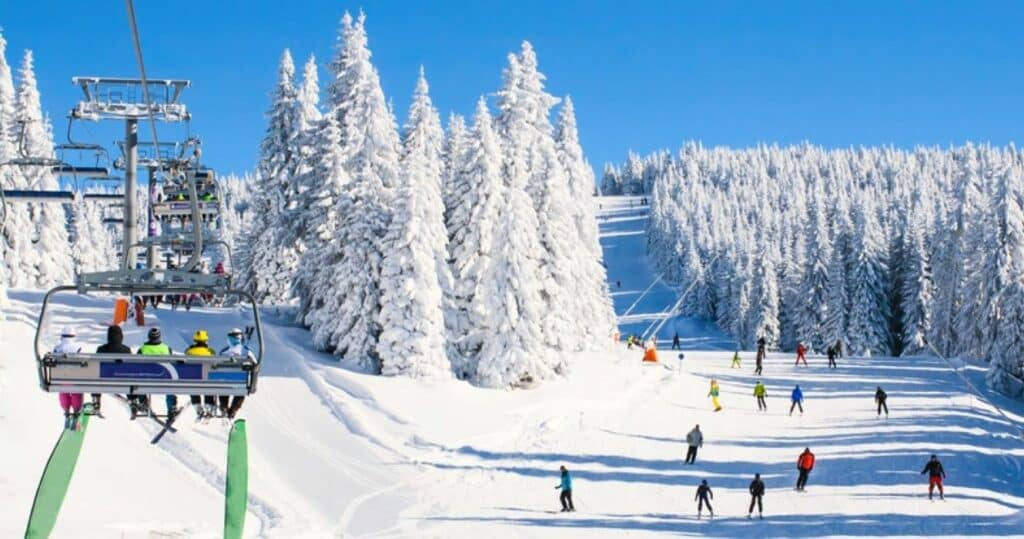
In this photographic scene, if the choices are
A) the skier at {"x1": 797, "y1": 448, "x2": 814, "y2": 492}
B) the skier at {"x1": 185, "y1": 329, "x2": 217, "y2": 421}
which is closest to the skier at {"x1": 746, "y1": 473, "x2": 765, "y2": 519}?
the skier at {"x1": 797, "y1": 448, "x2": 814, "y2": 492}

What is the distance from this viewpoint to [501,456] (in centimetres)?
3519

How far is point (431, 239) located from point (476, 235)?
3478 mm

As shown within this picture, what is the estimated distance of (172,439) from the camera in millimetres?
31062

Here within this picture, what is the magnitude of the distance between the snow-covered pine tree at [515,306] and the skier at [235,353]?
27.8 metres

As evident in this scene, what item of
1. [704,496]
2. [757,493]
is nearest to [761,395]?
[757,493]

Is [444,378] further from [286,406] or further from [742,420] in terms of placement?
[742,420]

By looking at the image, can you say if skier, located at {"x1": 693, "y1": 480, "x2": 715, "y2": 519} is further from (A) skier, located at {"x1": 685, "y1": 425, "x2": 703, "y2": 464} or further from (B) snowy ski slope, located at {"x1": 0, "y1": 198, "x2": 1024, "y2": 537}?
(A) skier, located at {"x1": 685, "y1": 425, "x2": 703, "y2": 464}

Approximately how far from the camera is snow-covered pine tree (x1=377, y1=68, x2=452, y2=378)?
134 feet

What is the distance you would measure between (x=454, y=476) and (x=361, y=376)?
8594mm

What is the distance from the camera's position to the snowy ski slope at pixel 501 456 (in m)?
26.7

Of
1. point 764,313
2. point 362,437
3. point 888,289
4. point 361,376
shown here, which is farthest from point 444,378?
point 764,313

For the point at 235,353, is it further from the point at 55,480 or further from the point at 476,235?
the point at 476,235

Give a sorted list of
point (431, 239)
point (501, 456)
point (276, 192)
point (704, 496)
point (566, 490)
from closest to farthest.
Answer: point (704, 496), point (566, 490), point (501, 456), point (431, 239), point (276, 192)

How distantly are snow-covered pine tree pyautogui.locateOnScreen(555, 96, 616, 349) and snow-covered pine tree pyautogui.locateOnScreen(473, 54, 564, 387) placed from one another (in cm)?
579
